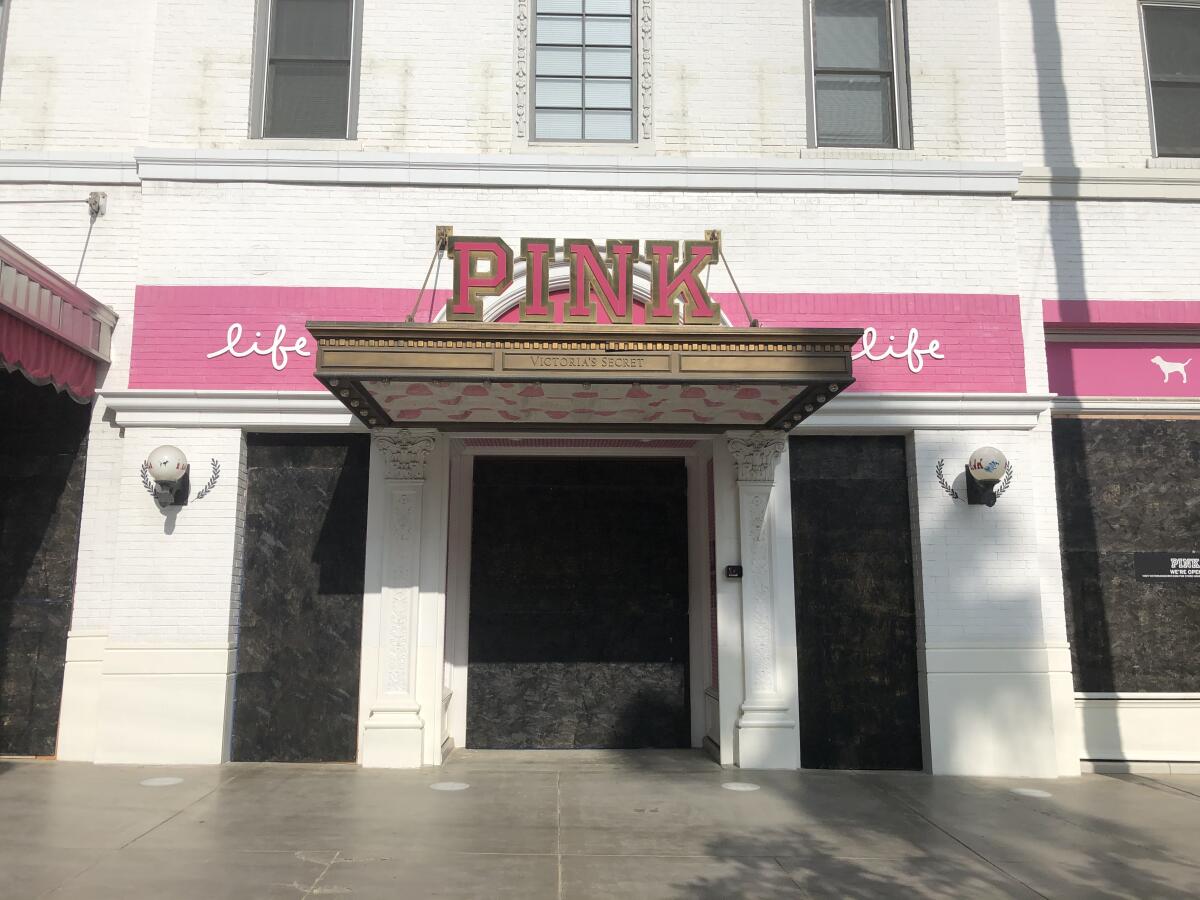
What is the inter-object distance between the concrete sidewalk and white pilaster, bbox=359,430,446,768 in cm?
40

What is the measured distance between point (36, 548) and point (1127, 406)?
37.7 ft

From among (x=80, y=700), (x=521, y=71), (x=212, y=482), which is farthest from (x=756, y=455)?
(x=80, y=700)

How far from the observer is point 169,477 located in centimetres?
876

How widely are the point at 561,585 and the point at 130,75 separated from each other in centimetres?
727

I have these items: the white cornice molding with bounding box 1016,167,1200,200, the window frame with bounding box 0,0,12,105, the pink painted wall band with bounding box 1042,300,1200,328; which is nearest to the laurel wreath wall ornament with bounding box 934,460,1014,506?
the pink painted wall band with bounding box 1042,300,1200,328

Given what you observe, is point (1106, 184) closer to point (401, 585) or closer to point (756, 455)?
point (756, 455)

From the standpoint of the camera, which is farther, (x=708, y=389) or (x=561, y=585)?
(x=561, y=585)

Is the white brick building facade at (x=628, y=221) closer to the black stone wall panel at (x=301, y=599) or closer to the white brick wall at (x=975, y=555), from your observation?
the white brick wall at (x=975, y=555)

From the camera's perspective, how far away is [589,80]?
10.3 meters

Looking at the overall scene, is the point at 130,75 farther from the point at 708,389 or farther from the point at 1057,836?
the point at 1057,836

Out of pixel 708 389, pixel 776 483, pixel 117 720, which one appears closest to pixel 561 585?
pixel 776 483

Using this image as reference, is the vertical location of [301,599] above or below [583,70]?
below

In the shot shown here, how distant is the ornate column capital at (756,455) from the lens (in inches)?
366

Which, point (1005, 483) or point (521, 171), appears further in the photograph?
point (521, 171)
